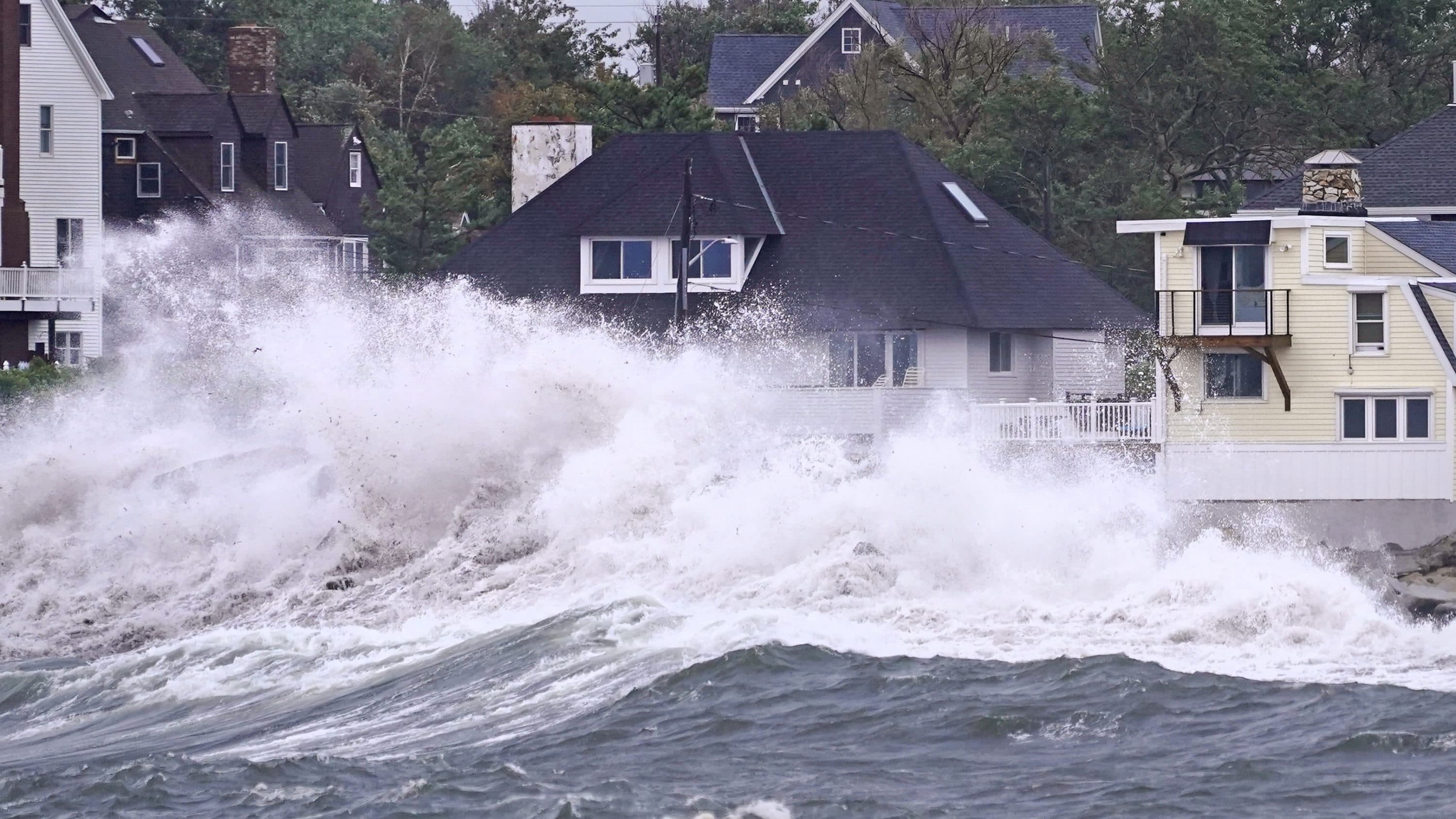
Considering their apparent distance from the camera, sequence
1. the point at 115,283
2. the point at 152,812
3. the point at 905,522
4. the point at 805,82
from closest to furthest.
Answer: the point at 152,812, the point at 905,522, the point at 115,283, the point at 805,82

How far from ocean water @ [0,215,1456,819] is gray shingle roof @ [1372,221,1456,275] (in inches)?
192

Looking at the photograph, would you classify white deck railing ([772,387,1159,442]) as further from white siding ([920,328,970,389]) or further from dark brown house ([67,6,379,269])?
dark brown house ([67,6,379,269])

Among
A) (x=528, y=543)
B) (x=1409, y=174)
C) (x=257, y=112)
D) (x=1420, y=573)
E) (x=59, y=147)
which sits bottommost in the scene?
(x=1420, y=573)

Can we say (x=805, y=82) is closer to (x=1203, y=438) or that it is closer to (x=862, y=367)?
(x=862, y=367)

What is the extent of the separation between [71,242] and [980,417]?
25.9m

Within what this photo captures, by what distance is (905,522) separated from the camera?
2791 centimetres

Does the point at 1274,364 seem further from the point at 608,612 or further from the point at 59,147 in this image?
the point at 59,147

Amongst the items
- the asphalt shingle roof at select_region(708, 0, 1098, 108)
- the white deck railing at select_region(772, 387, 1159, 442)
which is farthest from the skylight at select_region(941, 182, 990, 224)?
the asphalt shingle roof at select_region(708, 0, 1098, 108)

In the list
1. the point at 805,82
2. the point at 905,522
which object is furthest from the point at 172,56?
the point at 905,522

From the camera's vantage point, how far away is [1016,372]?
4462 cm

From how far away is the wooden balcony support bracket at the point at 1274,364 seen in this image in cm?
3709

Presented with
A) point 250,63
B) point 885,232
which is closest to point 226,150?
point 250,63

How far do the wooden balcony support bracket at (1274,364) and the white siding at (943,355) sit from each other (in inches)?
287

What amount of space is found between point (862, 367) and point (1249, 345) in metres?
8.59
